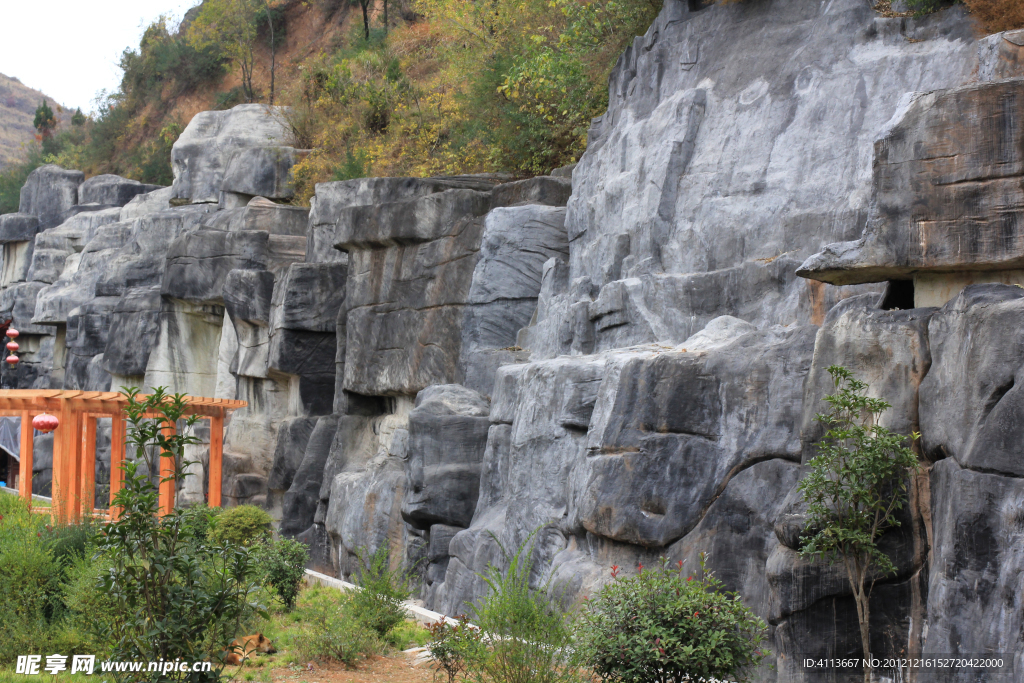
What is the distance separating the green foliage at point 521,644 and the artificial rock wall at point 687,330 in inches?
60.6

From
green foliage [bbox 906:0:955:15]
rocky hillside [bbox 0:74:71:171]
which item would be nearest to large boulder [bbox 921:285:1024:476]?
green foliage [bbox 906:0:955:15]

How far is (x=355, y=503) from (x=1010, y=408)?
436 inches

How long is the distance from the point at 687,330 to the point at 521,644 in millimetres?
4540

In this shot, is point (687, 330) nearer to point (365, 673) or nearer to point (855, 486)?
point (855, 486)

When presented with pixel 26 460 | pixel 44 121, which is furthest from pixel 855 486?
pixel 44 121

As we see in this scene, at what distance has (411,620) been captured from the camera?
9492mm

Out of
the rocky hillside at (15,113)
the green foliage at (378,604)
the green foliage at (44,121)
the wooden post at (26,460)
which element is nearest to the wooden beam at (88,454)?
the wooden post at (26,460)

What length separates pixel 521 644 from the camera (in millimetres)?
5832

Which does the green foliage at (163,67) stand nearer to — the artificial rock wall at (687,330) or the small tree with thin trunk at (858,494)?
the artificial rock wall at (687,330)

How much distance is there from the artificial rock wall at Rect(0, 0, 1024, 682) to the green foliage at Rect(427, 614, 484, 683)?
1929 millimetres

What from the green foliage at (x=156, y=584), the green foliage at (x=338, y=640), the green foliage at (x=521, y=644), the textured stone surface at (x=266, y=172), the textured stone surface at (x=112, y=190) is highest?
the textured stone surface at (x=112, y=190)

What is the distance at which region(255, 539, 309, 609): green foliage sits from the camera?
9.55 m

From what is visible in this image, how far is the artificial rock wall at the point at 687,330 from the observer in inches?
245

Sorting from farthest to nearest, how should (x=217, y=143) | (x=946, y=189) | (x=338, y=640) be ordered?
1. (x=217, y=143)
2. (x=338, y=640)
3. (x=946, y=189)
